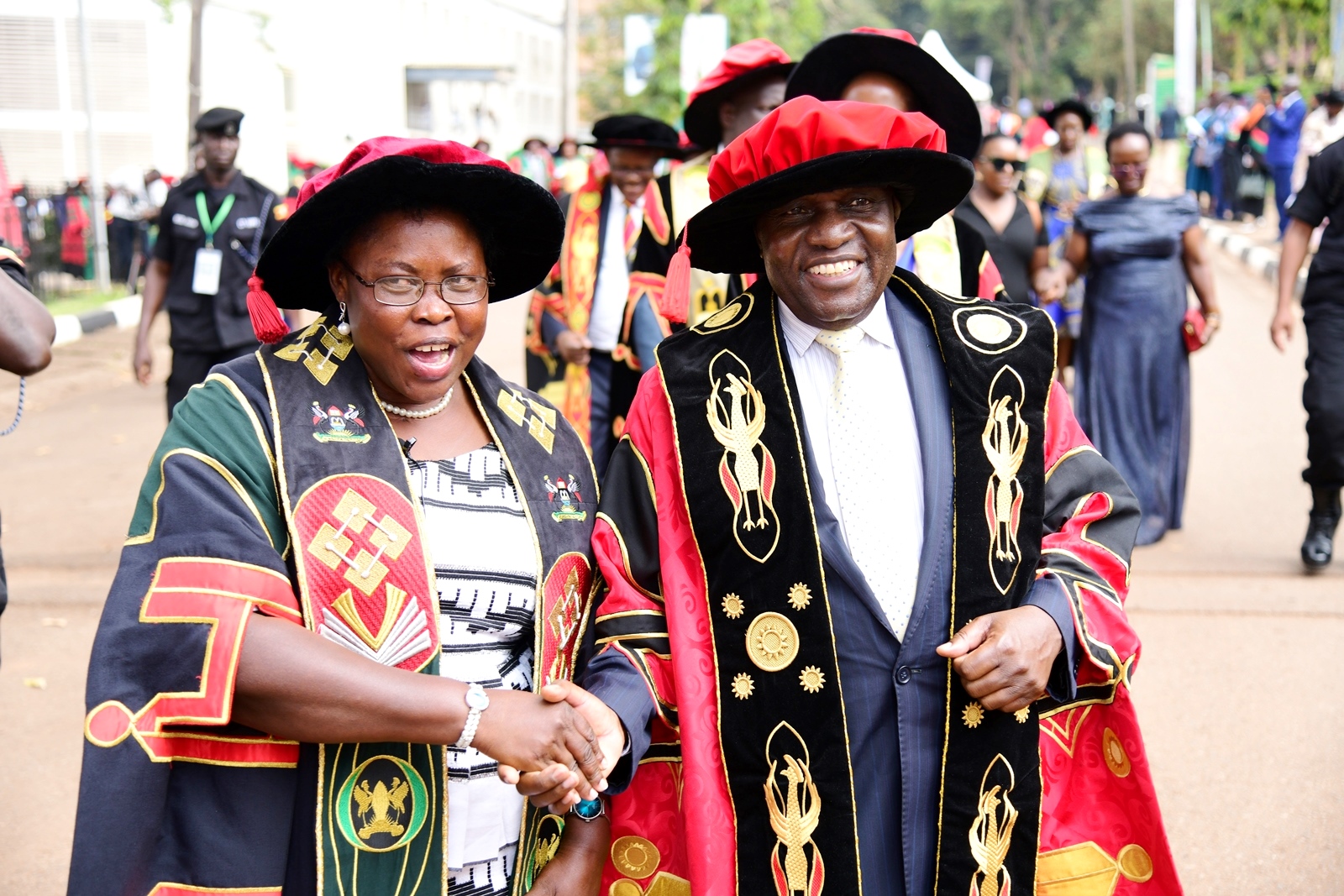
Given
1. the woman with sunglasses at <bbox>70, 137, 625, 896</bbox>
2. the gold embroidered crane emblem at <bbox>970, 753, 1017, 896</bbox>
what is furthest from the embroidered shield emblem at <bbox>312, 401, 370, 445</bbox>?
the gold embroidered crane emblem at <bbox>970, 753, 1017, 896</bbox>

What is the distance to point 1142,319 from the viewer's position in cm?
778

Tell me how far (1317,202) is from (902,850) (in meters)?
5.35

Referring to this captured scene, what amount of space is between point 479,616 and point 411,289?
577 mm

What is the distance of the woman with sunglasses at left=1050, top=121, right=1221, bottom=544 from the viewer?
25.3 feet

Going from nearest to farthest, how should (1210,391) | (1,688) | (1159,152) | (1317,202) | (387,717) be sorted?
(387,717) → (1,688) → (1317,202) → (1210,391) → (1159,152)

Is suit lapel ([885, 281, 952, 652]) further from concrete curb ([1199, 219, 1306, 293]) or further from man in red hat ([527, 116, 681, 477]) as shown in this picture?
concrete curb ([1199, 219, 1306, 293])

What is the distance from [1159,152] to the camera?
1417 inches

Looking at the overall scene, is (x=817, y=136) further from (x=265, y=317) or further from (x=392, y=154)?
(x=265, y=317)

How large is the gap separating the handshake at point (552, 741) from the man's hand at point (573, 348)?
4233 mm

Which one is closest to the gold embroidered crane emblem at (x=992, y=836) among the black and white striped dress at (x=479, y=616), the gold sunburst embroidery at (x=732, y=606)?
the gold sunburst embroidery at (x=732, y=606)

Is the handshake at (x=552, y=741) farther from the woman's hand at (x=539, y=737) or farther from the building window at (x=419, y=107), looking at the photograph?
the building window at (x=419, y=107)

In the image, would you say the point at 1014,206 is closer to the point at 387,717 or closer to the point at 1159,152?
the point at 387,717

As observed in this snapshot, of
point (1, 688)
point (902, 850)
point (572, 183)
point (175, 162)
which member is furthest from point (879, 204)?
point (175, 162)

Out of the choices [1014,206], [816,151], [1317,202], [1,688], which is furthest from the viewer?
[1014,206]
